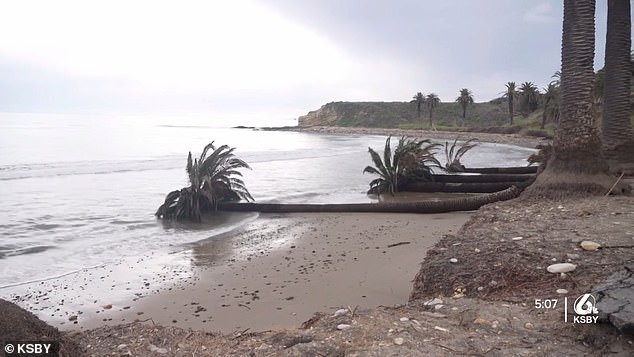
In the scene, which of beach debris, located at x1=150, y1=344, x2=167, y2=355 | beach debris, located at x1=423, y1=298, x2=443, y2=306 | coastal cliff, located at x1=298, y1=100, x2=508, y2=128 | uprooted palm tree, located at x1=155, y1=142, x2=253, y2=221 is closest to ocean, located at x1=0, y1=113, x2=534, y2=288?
uprooted palm tree, located at x1=155, y1=142, x2=253, y2=221

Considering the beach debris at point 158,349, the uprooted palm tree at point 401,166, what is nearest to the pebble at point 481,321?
the beach debris at point 158,349

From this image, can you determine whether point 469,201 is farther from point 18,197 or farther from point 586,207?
point 18,197

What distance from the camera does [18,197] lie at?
56.2 feet

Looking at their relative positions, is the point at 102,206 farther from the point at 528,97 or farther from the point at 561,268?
the point at 528,97

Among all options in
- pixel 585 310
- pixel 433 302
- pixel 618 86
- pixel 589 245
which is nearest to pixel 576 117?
pixel 618 86

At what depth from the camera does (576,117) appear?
9.76 metres

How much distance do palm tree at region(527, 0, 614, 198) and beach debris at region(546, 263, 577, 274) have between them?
451 cm

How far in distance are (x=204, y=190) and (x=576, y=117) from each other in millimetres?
8835

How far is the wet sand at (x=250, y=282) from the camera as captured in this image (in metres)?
5.79

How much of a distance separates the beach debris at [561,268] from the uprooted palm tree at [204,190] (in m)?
9.31

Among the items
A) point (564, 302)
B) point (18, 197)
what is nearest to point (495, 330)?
point (564, 302)

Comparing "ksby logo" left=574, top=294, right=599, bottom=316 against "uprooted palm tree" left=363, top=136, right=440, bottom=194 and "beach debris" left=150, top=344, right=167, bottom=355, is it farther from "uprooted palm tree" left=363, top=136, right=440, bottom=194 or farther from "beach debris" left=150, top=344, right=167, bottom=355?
"uprooted palm tree" left=363, top=136, right=440, bottom=194

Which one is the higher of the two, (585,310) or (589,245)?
(589,245)

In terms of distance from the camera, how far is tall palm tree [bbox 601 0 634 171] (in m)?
12.8
